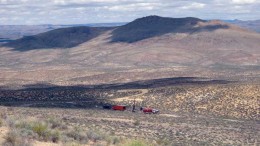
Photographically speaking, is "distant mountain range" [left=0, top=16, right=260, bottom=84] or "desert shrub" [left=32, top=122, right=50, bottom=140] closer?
"desert shrub" [left=32, top=122, right=50, bottom=140]

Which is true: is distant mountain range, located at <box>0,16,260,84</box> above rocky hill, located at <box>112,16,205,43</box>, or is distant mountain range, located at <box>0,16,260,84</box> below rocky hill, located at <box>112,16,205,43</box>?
below

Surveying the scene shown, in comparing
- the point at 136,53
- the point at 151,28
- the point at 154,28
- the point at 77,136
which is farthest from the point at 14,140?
the point at 151,28

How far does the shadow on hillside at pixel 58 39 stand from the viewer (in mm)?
169863

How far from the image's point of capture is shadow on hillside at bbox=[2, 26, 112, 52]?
169863mm

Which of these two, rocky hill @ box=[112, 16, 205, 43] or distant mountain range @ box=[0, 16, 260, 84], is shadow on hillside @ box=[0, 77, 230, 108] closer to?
distant mountain range @ box=[0, 16, 260, 84]

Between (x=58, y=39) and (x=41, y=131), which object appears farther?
(x=58, y=39)

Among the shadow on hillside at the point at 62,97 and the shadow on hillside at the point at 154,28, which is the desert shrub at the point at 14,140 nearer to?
the shadow on hillside at the point at 62,97

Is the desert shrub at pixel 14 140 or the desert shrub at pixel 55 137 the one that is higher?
the desert shrub at pixel 14 140

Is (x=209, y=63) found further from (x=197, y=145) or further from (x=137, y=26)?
(x=197, y=145)

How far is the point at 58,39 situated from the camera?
179250 mm

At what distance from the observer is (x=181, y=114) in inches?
1821

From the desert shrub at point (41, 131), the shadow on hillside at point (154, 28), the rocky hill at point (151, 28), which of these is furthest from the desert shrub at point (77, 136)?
the rocky hill at point (151, 28)

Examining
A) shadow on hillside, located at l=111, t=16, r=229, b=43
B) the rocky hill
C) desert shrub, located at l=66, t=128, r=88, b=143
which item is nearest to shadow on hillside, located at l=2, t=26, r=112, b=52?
shadow on hillside, located at l=111, t=16, r=229, b=43

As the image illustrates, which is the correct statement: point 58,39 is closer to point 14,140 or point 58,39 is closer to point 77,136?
point 77,136
